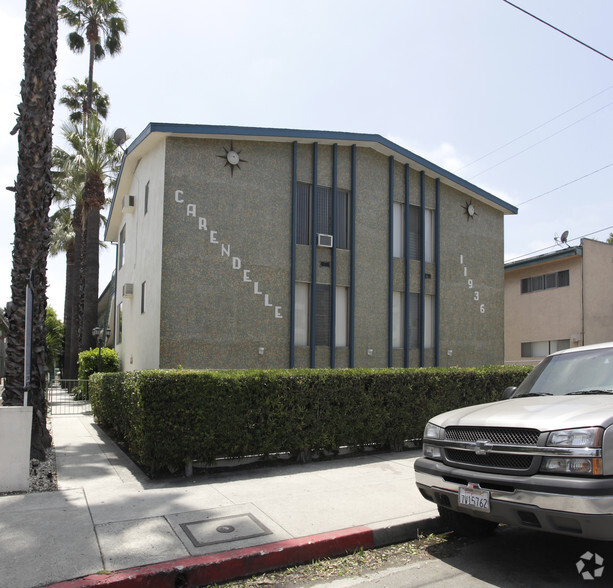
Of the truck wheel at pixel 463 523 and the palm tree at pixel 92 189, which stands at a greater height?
the palm tree at pixel 92 189

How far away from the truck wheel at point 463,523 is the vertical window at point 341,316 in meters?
→ 9.79

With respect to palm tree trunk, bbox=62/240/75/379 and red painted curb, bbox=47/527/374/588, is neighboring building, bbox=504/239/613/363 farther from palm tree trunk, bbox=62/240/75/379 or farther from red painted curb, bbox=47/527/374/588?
palm tree trunk, bbox=62/240/75/379

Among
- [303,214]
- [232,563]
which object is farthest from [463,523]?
[303,214]

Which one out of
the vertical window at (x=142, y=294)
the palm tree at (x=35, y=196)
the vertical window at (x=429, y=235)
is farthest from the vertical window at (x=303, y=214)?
the palm tree at (x=35, y=196)

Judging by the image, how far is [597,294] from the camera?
76.1 ft

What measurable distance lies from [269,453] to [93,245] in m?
17.5

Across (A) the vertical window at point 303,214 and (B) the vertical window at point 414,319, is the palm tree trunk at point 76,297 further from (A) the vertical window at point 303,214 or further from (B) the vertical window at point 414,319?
(B) the vertical window at point 414,319

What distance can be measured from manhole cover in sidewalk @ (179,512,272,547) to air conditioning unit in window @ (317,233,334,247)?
1000 cm

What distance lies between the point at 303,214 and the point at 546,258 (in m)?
13.8

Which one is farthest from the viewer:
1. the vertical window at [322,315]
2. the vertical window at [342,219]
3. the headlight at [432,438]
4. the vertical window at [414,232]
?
the vertical window at [414,232]

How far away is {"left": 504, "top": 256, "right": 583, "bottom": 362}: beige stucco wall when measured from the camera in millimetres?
23219

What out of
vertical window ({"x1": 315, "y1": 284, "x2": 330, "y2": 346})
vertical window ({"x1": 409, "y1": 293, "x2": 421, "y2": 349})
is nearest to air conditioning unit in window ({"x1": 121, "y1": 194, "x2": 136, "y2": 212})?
vertical window ({"x1": 315, "y1": 284, "x2": 330, "y2": 346})

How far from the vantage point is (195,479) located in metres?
7.49

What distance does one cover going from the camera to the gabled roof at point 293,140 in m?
13.4
